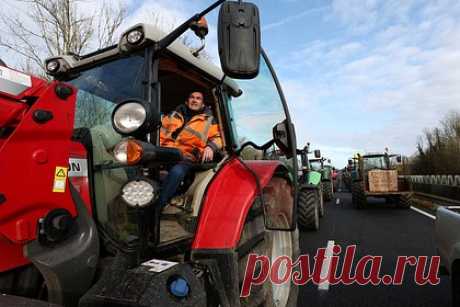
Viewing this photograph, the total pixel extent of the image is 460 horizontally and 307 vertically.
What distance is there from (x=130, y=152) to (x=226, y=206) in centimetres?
67

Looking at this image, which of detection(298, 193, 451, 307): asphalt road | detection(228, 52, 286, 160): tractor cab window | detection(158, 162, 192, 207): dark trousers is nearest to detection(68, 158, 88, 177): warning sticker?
detection(158, 162, 192, 207): dark trousers

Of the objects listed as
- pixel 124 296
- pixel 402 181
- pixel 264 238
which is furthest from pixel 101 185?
pixel 402 181

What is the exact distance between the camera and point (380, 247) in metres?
6.38

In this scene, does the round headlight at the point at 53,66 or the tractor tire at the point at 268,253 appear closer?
the tractor tire at the point at 268,253

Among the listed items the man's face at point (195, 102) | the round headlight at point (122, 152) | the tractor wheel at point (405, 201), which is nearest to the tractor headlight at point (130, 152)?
the round headlight at point (122, 152)

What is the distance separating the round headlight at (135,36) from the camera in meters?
2.13

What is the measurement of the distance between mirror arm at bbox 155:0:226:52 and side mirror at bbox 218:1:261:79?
0.41ft

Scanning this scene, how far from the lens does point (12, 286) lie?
1.65 meters

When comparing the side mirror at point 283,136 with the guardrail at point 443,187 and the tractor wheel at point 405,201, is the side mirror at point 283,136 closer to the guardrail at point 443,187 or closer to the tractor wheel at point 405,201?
the tractor wheel at point 405,201

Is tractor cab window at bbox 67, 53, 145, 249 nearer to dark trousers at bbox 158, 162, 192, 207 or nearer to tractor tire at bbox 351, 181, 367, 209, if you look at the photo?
dark trousers at bbox 158, 162, 192, 207

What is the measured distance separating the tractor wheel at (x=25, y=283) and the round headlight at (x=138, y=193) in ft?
1.65

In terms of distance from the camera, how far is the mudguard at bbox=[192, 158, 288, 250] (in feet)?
6.56

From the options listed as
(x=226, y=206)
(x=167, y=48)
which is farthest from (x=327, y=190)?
(x=167, y=48)

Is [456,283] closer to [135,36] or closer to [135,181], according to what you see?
[135,181]
